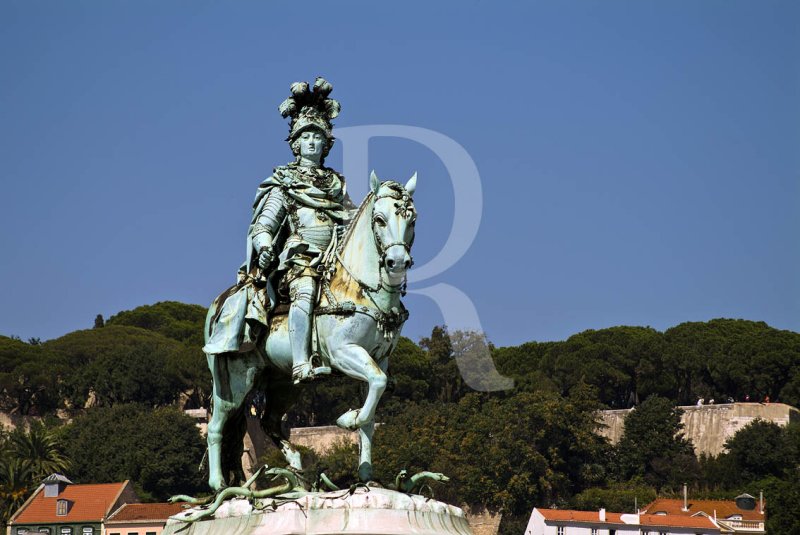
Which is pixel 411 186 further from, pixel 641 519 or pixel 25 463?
pixel 25 463

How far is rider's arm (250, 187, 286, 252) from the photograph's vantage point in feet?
65.4

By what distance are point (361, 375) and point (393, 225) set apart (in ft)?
5.05

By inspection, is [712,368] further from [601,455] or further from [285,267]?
[285,267]

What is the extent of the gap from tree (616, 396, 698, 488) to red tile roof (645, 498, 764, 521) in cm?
960

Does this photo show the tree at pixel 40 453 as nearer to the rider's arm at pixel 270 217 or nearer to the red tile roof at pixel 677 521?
the red tile roof at pixel 677 521

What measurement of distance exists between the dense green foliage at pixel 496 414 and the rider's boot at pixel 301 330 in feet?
182

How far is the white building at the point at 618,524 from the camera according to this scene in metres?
81.0

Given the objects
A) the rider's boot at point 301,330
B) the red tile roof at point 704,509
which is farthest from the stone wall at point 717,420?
the rider's boot at point 301,330

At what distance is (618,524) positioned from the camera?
82.1m

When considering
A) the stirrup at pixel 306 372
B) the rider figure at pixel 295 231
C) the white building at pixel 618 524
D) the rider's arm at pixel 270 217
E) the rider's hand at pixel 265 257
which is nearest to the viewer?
the stirrup at pixel 306 372

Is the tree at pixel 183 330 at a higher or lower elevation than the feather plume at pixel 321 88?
higher

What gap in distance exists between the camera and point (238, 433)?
20781 millimetres

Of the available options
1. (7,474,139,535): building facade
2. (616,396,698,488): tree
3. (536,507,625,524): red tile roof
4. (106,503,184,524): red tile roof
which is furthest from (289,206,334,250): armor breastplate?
(616,396,698,488): tree

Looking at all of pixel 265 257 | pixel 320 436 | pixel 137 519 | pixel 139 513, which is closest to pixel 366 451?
pixel 265 257
